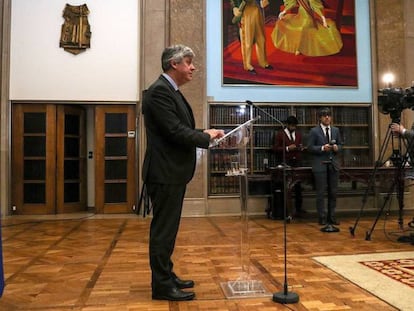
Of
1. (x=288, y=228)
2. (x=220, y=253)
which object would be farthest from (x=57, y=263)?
(x=288, y=228)

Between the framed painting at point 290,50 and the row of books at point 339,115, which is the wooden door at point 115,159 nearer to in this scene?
the framed painting at point 290,50

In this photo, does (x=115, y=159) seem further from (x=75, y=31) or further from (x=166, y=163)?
(x=166, y=163)

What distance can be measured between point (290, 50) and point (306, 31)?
43 cm

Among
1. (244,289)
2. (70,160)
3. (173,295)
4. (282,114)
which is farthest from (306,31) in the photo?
(173,295)

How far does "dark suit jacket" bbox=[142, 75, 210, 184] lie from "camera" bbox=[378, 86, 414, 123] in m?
2.66

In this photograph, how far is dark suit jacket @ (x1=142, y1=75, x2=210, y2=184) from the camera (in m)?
2.27

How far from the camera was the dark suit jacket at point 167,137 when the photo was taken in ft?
7.46

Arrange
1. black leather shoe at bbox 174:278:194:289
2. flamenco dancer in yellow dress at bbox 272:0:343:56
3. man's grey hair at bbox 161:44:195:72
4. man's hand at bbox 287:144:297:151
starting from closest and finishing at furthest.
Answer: man's grey hair at bbox 161:44:195:72 → black leather shoe at bbox 174:278:194:289 → man's hand at bbox 287:144:297:151 → flamenco dancer in yellow dress at bbox 272:0:343:56

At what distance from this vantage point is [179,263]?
3279 millimetres

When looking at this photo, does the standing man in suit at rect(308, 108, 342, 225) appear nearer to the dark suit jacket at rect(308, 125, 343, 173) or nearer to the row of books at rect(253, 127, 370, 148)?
the dark suit jacket at rect(308, 125, 343, 173)

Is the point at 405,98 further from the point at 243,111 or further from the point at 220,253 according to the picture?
the point at 243,111

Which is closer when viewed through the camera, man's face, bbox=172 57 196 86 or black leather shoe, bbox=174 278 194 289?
man's face, bbox=172 57 196 86

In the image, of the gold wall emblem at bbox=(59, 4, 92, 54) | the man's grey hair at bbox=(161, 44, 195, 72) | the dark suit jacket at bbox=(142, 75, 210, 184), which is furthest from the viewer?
the gold wall emblem at bbox=(59, 4, 92, 54)

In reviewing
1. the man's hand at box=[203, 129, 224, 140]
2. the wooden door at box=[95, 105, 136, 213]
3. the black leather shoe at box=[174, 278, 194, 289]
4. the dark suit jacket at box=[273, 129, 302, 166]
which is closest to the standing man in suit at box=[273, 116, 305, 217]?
the dark suit jacket at box=[273, 129, 302, 166]
